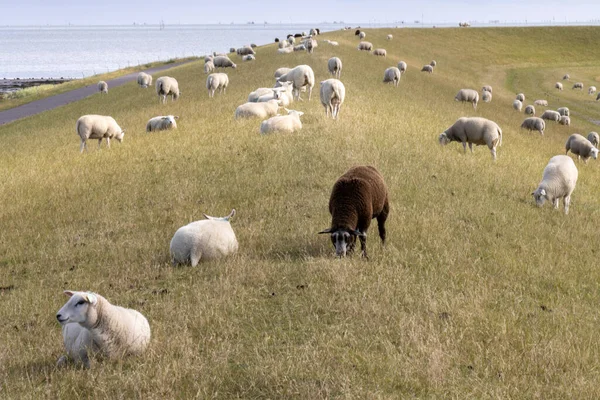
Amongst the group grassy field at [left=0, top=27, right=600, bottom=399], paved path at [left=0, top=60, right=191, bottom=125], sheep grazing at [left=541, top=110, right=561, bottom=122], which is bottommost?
sheep grazing at [left=541, top=110, right=561, bottom=122]

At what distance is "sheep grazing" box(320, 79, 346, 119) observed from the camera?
19.4m

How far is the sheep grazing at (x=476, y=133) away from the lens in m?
17.9

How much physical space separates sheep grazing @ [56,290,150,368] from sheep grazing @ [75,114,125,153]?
43.8 feet

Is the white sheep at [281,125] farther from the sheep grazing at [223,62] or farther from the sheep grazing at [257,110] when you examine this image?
the sheep grazing at [223,62]

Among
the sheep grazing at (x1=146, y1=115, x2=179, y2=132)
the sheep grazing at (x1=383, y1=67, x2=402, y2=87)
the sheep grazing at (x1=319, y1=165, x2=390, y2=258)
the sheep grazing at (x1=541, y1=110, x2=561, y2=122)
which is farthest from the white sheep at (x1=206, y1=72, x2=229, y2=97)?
the sheep grazing at (x1=319, y1=165, x2=390, y2=258)

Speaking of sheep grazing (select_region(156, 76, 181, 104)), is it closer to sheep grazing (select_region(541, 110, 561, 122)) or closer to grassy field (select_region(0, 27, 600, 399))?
grassy field (select_region(0, 27, 600, 399))

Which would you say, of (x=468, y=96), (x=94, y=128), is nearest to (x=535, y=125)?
Result: (x=468, y=96)

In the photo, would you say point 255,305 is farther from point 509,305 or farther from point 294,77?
point 294,77

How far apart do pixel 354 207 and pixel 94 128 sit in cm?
1254

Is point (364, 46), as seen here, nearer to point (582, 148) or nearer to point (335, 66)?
point (335, 66)

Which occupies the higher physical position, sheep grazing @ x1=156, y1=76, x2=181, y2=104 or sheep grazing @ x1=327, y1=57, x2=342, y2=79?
sheep grazing @ x1=327, y1=57, x2=342, y2=79

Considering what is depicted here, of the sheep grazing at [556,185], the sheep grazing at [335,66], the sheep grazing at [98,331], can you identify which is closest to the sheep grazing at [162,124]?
the sheep grazing at [556,185]

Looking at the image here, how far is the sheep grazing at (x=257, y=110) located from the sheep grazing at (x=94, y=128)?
428 cm

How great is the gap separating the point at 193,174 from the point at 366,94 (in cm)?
1560
